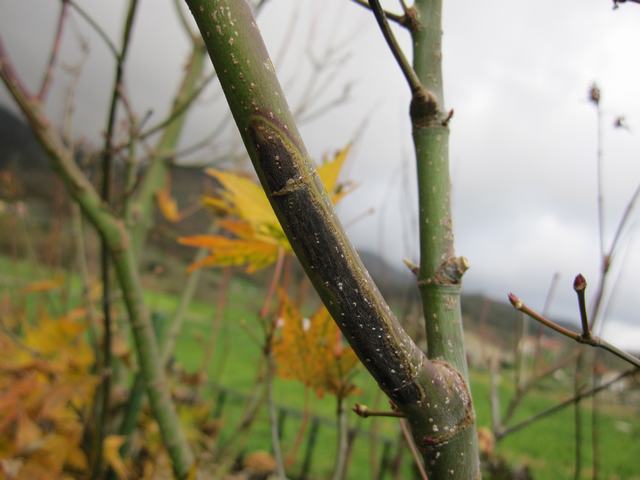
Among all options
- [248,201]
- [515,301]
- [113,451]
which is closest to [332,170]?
[248,201]

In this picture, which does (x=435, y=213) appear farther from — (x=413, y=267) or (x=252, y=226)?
(x=252, y=226)

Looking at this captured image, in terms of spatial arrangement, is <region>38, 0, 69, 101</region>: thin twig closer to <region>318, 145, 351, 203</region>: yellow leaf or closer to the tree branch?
the tree branch

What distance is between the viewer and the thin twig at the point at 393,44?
22 centimetres

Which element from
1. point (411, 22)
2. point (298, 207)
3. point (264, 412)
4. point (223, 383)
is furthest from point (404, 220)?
point (223, 383)

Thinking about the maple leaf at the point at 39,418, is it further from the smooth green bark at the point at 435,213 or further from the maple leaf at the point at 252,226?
the smooth green bark at the point at 435,213

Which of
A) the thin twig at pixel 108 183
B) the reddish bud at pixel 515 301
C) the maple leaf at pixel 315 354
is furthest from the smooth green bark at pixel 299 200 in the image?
the thin twig at pixel 108 183

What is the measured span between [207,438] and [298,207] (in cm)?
134

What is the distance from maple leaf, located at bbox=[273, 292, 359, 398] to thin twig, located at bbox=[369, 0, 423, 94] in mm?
179

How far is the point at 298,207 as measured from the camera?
0.61 ft

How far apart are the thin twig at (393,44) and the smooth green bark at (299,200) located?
0.06 metres

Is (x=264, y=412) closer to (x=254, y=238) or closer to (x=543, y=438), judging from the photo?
(x=543, y=438)

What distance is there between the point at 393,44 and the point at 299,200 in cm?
10

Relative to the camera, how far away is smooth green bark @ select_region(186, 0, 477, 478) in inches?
7.1

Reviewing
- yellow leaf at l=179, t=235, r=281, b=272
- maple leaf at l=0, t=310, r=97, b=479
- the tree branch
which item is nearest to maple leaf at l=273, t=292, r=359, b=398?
yellow leaf at l=179, t=235, r=281, b=272
